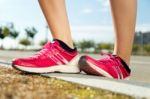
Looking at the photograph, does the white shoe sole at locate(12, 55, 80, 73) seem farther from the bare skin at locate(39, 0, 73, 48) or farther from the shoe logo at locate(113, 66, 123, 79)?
the shoe logo at locate(113, 66, 123, 79)

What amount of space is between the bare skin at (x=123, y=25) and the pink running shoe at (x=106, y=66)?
0.07m

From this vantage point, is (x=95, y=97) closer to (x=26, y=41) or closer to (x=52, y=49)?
(x=52, y=49)

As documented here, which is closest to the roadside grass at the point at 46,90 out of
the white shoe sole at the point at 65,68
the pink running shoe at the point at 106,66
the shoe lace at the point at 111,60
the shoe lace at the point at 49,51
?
the white shoe sole at the point at 65,68

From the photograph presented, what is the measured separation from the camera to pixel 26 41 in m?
75.1

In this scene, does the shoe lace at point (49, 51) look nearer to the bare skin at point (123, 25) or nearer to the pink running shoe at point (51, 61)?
the pink running shoe at point (51, 61)

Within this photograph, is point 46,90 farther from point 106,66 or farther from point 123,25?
point 123,25

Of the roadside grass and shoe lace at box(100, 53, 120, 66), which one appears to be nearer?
the roadside grass

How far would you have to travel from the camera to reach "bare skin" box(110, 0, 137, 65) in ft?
10.8

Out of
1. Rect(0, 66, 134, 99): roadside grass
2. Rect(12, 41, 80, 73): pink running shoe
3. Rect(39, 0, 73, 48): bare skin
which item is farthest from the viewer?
Rect(39, 0, 73, 48): bare skin

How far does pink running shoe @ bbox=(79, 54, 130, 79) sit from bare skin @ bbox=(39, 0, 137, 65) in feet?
0.23

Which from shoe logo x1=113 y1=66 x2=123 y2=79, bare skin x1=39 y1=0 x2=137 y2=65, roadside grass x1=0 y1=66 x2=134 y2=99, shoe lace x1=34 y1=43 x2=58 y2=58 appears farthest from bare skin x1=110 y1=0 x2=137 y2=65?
roadside grass x1=0 y1=66 x2=134 y2=99

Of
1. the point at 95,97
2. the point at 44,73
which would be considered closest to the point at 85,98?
the point at 95,97

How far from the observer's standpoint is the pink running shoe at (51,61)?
3115 millimetres

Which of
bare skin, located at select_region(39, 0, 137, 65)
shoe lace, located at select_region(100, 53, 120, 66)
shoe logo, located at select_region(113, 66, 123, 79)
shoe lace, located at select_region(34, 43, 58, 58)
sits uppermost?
bare skin, located at select_region(39, 0, 137, 65)
